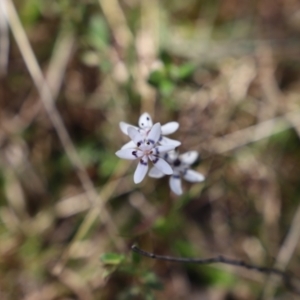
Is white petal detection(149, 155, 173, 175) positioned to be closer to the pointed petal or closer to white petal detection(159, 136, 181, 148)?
white petal detection(159, 136, 181, 148)

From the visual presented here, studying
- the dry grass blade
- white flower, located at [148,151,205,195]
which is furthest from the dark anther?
the dry grass blade

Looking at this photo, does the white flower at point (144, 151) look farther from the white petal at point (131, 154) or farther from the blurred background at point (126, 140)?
the blurred background at point (126, 140)

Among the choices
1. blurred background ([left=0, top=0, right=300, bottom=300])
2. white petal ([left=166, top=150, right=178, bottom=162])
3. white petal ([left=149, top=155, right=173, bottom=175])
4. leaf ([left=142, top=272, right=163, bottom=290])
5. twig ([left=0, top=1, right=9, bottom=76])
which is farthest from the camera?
twig ([left=0, top=1, right=9, bottom=76])

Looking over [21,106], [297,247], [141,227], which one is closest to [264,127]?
[297,247]

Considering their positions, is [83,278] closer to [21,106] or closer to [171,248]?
[171,248]

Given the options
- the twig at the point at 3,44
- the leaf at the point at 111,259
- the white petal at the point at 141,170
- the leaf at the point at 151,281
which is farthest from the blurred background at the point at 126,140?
the white petal at the point at 141,170

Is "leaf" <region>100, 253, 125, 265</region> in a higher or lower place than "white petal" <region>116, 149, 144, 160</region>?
lower

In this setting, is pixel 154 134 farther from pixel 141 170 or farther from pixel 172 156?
pixel 172 156
